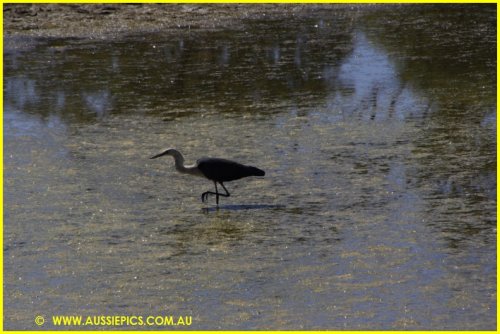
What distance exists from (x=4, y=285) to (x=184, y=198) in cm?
251

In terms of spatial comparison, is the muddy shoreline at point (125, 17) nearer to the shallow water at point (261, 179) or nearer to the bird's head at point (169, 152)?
the shallow water at point (261, 179)

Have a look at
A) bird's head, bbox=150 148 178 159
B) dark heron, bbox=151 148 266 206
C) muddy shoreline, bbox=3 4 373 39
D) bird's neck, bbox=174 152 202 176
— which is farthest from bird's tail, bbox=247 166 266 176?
muddy shoreline, bbox=3 4 373 39

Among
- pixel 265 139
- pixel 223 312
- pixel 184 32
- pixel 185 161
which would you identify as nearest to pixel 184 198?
pixel 185 161

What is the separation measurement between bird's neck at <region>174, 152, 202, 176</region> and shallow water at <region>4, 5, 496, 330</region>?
7.4 inches

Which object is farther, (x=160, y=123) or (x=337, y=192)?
(x=160, y=123)

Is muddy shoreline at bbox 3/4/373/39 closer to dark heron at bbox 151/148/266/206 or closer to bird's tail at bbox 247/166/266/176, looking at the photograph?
dark heron at bbox 151/148/266/206

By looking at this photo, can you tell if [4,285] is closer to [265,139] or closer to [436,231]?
[436,231]

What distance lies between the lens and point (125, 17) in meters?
19.0

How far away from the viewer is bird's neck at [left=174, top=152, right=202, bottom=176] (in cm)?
1058

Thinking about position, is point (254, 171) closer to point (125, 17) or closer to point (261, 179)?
point (261, 179)

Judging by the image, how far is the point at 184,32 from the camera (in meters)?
18.0

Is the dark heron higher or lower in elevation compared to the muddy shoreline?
higher

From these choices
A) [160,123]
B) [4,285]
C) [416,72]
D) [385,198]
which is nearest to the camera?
[4,285]

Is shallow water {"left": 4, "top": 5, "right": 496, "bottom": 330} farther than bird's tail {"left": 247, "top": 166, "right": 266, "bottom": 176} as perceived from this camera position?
No
